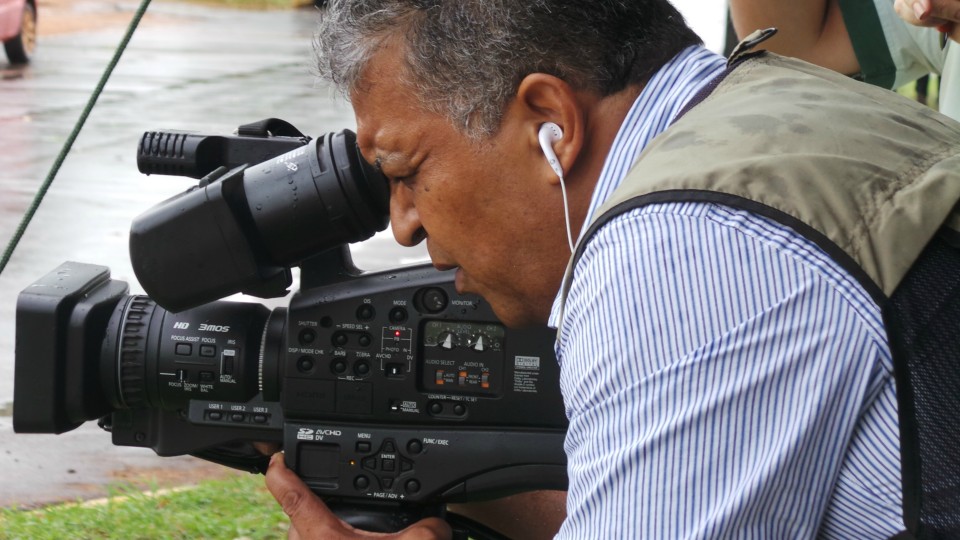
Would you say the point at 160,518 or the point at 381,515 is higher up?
the point at 381,515

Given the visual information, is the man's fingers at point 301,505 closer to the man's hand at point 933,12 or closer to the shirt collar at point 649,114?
the shirt collar at point 649,114

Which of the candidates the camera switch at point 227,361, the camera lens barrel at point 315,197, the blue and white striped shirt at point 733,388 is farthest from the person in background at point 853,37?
the blue and white striped shirt at point 733,388

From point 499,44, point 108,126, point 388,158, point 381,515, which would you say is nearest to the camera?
point 499,44

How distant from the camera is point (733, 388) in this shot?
1152 millimetres

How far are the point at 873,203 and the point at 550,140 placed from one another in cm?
41

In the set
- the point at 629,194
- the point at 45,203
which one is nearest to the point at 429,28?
the point at 629,194

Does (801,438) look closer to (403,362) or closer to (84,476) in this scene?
(403,362)

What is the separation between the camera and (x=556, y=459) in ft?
6.53

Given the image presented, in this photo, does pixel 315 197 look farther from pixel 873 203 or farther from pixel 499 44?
pixel 873 203

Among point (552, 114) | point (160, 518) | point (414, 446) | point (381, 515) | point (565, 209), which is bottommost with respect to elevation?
point (160, 518)

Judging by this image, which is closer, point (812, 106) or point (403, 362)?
point (812, 106)

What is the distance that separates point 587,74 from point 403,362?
0.68m

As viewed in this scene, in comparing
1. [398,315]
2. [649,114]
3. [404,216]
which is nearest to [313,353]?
[398,315]

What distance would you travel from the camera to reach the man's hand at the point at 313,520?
2.02 meters
